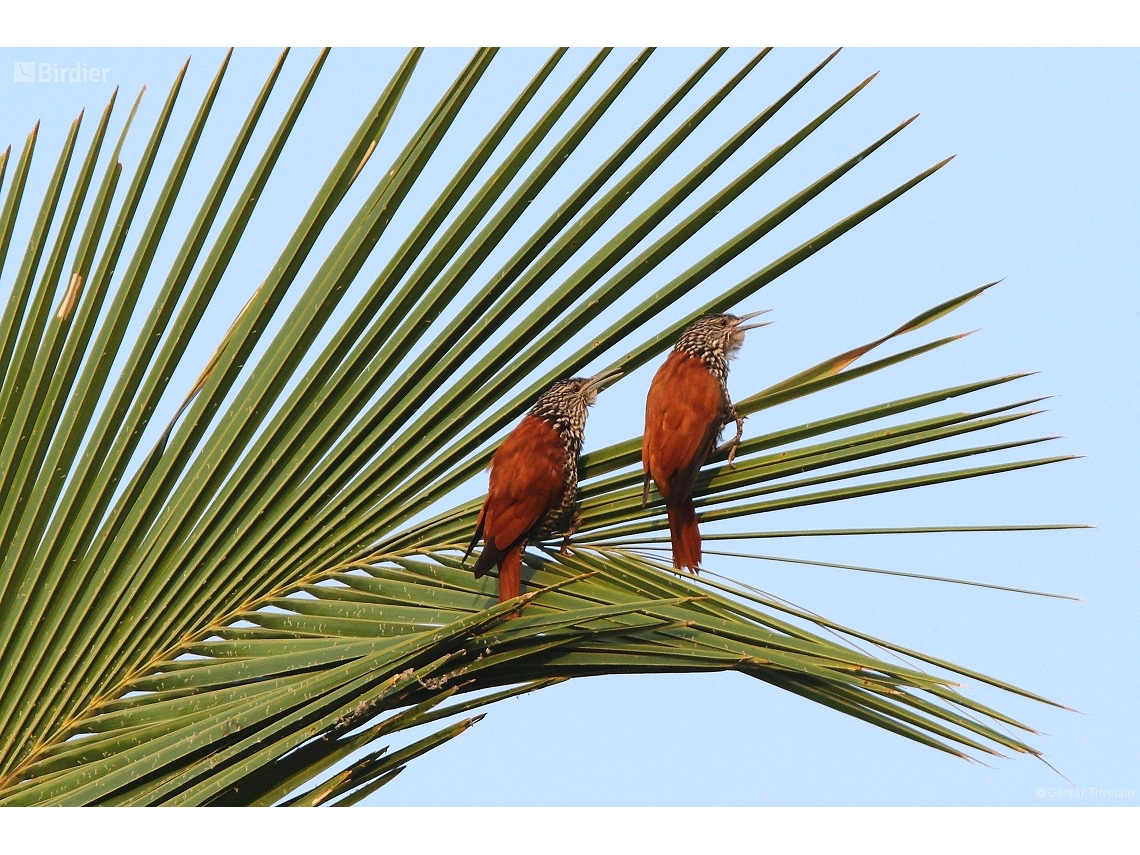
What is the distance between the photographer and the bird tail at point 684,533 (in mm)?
2930

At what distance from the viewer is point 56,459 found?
117 inches

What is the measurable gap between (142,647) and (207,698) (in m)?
0.29

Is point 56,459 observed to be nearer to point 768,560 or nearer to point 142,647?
point 142,647

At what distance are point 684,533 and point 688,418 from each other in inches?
13.0

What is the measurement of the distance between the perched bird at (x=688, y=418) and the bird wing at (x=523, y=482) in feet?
0.83

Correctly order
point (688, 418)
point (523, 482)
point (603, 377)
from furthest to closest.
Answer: point (603, 377)
point (688, 418)
point (523, 482)

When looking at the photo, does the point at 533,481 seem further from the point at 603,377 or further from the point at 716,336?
the point at 716,336

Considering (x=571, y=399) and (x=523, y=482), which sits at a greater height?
(x=571, y=399)

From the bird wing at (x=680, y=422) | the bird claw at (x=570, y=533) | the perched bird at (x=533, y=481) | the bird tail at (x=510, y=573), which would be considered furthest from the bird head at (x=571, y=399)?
the bird tail at (x=510, y=573)

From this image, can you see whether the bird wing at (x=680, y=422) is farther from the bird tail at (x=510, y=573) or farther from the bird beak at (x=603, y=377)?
the bird tail at (x=510, y=573)

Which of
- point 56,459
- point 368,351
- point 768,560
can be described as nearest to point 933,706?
point 768,560

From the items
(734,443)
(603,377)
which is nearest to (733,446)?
(734,443)

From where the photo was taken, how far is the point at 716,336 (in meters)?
3.40

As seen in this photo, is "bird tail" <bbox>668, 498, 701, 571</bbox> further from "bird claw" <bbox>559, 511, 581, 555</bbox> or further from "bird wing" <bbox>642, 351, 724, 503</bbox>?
"bird claw" <bbox>559, 511, 581, 555</bbox>
